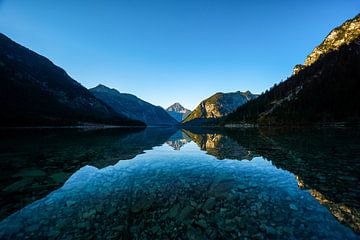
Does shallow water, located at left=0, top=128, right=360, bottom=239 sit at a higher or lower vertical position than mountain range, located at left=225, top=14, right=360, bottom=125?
lower

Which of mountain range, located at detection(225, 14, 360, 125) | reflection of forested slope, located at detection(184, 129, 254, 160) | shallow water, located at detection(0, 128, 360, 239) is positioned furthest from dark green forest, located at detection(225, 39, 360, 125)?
shallow water, located at detection(0, 128, 360, 239)

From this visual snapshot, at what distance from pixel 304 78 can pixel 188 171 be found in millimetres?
225193

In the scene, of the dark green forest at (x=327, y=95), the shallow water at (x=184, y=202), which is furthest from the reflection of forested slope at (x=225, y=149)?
the dark green forest at (x=327, y=95)

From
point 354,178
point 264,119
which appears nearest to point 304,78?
point 264,119

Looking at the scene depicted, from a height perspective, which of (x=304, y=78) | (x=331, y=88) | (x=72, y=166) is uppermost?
(x=304, y=78)

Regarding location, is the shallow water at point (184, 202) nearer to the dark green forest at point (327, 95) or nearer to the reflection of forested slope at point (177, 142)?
the reflection of forested slope at point (177, 142)

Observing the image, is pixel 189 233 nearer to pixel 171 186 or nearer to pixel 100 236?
pixel 100 236

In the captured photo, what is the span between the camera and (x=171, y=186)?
12266mm


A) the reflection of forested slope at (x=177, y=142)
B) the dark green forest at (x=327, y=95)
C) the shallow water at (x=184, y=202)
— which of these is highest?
the dark green forest at (x=327, y=95)

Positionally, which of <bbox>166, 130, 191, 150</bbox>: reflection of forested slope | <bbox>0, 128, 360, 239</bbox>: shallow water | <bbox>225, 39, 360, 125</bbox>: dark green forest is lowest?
<bbox>166, 130, 191, 150</bbox>: reflection of forested slope

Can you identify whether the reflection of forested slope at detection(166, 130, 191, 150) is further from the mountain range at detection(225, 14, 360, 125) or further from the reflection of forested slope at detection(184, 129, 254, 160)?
the mountain range at detection(225, 14, 360, 125)

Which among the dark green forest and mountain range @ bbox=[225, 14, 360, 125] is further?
the dark green forest

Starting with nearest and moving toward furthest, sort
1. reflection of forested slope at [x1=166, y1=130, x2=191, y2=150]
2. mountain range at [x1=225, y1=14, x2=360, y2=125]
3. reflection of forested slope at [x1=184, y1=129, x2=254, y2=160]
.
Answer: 1. reflection of forested slope at [x1=184, y1=129, x2=254, y2=160]
2. reflection of forested slope at [x1=166, y1=130, x2=191, y2=150]
3. mountain range at [x1=225, y1=14, x2=360, y2=125]

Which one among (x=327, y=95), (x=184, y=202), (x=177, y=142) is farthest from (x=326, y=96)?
(x=184, y=202)
